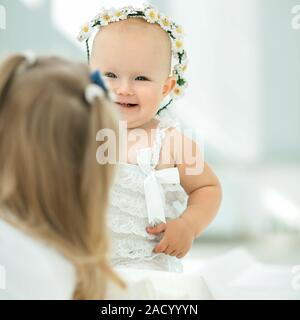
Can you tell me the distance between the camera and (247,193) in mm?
2080

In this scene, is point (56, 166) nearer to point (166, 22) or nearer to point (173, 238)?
point (173, 238)

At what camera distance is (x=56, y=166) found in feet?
1.68

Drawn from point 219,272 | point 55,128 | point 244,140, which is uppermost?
point 55,128

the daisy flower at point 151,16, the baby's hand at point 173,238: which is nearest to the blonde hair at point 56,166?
the baby's hand at point 173,238

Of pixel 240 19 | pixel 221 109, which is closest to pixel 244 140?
pixel 221 109

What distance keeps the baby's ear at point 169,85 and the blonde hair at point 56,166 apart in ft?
1.54

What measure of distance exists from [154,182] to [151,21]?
0.84 ft

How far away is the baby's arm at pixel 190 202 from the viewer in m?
0.86

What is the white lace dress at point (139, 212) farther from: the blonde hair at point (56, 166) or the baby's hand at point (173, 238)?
the blonde hair at point (56, 166)

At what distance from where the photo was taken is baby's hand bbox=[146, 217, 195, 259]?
2.80 feet

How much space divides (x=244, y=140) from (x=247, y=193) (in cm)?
19

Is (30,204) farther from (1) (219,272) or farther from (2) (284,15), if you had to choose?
(2) (284,15)
